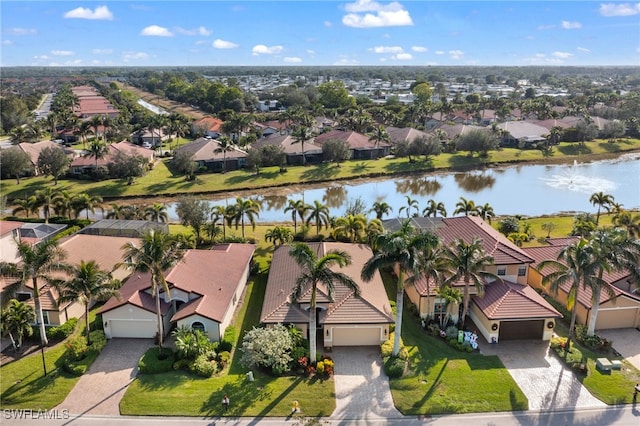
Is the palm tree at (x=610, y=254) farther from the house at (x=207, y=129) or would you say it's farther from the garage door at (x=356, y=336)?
the house at (x=207, y=129)

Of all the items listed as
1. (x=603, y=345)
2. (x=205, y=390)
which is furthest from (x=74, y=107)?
(x=603, y=345)

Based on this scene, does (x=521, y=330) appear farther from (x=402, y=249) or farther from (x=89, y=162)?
(x=89, y=162)

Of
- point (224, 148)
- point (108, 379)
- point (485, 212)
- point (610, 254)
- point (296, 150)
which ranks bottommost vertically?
point (108, 379)

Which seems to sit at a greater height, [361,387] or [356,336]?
[356,336]

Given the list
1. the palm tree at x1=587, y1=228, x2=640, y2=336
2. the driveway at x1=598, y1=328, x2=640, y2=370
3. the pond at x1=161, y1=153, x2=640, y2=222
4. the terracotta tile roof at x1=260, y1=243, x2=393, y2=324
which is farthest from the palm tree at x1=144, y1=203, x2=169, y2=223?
the driveway at x1=598, y1=328, x2=640, y2=370

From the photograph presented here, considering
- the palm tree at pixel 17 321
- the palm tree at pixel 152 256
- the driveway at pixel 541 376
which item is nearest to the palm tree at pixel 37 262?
the palm tree at pixel 17 321

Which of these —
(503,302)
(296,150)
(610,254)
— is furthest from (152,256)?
(296,150)
